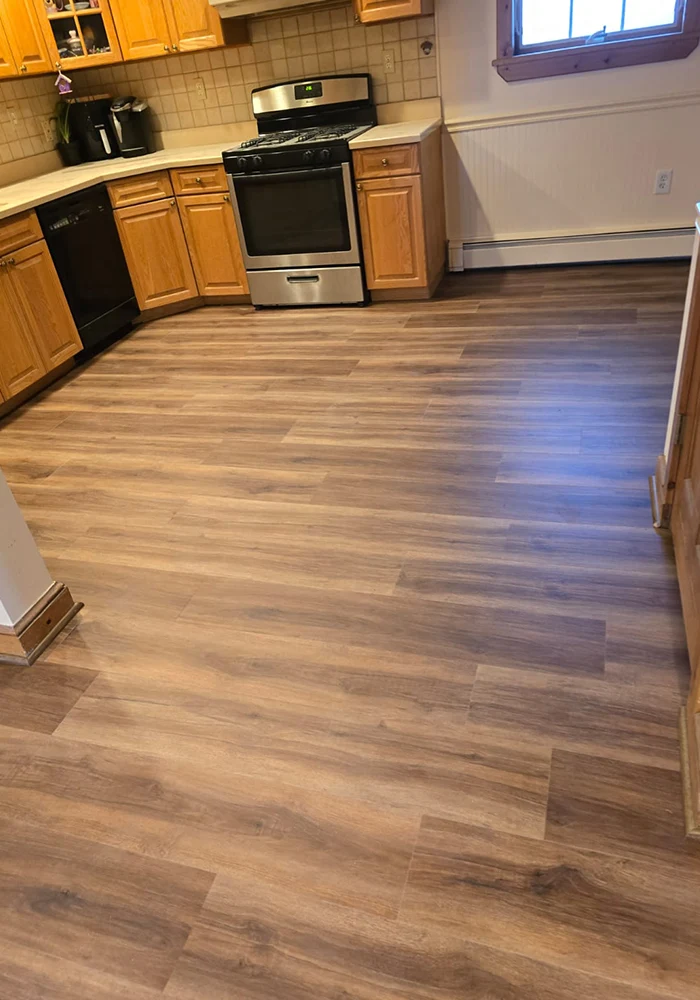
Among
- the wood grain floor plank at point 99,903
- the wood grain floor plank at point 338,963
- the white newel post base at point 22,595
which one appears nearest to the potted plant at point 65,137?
the white newel post base at point 22,595

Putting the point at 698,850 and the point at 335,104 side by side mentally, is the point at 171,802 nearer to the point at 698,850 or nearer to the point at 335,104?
the point at 698,850

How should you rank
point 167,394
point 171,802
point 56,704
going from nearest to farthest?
1. point 171,802
2. point 56,704
3. point 167,394

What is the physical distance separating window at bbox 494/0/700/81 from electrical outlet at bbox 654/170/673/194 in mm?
534

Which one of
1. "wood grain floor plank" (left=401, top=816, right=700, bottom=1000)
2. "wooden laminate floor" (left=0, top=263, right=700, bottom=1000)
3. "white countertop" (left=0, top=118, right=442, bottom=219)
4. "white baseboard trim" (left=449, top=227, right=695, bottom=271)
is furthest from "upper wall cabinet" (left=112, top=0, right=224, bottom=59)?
"wood grain floor plank" (left=401, top=816, right=700, bottom=1000)

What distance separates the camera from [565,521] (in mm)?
2119

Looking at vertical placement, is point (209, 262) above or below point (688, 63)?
below

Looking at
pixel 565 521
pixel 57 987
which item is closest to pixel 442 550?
pixel 565 521

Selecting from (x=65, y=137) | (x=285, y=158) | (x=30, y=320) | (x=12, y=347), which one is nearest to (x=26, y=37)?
(x=65, y=137)

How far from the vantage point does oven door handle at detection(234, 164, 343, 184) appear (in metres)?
3.77

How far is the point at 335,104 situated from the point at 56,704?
12.1 ft

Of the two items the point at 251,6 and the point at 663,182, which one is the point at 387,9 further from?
the point at 663,182

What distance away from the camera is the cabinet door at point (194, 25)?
3.83 meters

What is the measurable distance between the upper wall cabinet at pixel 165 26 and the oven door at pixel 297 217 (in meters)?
0.77

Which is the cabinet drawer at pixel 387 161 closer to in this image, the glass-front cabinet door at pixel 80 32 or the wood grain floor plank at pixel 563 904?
the glass-front cabinet door at pixel 80 32
